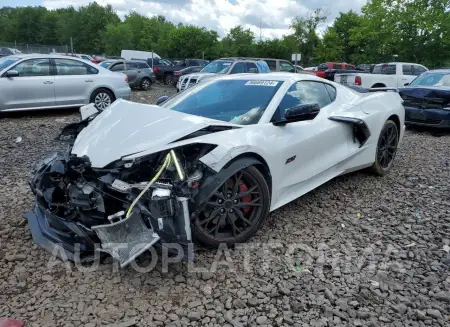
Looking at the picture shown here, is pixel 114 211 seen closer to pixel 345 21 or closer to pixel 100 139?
pixel 100 139

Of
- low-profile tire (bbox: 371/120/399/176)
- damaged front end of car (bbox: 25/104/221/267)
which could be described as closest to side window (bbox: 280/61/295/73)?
low-profile tire (bbox: 371/120/399/176)

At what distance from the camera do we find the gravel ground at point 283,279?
2445mm

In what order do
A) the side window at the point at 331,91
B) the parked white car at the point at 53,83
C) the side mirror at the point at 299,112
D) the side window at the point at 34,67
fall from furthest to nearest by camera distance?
1. the side window at the point at 34,67
2. the parked white car at the point at 53,83
3. the side window at the point at 331,91
4. the side mirror at the point at 299,112

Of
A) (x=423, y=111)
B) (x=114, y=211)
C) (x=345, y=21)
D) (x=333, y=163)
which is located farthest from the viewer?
(x=345, y=21)

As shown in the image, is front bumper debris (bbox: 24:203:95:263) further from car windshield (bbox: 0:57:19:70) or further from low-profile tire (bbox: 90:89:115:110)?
car windshield (bbox: 0:57:19:70)

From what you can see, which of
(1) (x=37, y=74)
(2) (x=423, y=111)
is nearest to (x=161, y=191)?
(2) (x=423, y=111)

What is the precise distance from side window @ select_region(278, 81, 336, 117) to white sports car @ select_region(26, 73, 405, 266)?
2 centimetres

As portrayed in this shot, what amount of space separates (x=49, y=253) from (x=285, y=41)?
150 ft

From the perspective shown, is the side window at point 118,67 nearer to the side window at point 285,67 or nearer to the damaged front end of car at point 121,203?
the side window at point 285,67

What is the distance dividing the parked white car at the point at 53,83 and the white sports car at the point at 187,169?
17.7 feet

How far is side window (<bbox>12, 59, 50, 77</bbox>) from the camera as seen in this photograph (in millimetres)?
8633

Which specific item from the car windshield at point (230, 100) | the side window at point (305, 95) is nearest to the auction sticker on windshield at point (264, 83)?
the car windshield at point (230, 100)

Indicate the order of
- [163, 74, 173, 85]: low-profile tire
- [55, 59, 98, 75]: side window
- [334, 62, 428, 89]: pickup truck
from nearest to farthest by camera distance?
[55, 59, 98, 75]: side window, [334, 62, 428, 89]: pickup truck, [163, 74, 173, 85]: low-profile tire

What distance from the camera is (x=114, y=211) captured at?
283 cm
